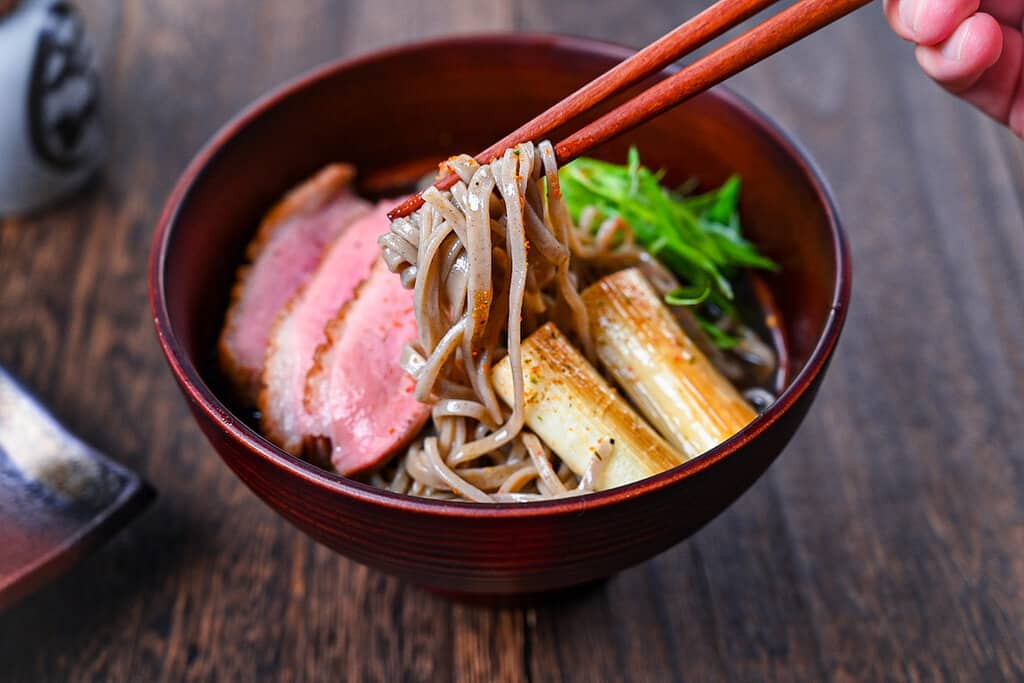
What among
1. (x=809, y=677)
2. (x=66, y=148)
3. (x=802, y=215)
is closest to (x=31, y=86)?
(x=66, y=148)

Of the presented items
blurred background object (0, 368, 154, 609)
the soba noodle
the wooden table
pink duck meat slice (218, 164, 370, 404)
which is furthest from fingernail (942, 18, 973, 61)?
blurred background object (0, 368, 154, 609)

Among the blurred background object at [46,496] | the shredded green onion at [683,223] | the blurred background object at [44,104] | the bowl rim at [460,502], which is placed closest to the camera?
the bowl rim at [460,502]

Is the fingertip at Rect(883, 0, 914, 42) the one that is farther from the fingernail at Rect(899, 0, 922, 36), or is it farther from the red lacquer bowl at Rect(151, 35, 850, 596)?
the red lacquer bowl at Rect(151, 35, 850, 596)

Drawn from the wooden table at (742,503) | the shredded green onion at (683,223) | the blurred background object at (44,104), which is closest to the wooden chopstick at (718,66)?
the shredded green onion at (683,223)

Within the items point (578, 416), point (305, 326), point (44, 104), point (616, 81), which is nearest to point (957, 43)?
point (616, 81)

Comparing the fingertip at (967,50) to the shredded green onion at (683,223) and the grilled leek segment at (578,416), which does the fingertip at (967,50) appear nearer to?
the shredded green onion at (683,223)

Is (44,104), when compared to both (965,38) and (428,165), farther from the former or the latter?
(965,38)

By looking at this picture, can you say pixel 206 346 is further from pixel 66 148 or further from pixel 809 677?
pixel 809 677
